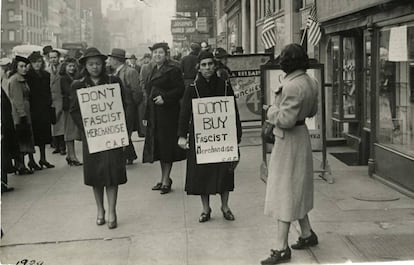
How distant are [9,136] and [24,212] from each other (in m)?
1.48

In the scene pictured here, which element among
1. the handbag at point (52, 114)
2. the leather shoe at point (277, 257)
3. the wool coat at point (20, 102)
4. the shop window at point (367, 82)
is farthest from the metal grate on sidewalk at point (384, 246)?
the handbag at point (52, 114)

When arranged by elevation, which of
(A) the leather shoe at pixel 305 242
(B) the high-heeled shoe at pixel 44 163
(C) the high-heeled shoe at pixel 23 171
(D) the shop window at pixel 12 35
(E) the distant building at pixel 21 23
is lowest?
(A) the leather shoe at pixel 305 242

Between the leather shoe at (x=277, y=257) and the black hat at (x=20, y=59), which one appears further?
the black hat at (x=20, y=59)

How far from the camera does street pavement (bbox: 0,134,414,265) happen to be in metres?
5.54

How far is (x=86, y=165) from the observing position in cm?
645

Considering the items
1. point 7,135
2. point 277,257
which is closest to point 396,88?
point 277,257

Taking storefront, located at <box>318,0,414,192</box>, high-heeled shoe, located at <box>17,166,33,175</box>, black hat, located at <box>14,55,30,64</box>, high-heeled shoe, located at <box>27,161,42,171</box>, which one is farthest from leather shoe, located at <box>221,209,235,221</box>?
high-heeled shoe, located at <box>27,161,42,171</box>

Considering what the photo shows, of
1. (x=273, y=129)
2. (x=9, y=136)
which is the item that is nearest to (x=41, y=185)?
(x=9, y=136)

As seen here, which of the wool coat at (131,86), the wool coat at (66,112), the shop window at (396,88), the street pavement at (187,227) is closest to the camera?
the street pavement at (187,227)

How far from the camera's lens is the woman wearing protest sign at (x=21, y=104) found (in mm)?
9312

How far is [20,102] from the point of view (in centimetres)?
938

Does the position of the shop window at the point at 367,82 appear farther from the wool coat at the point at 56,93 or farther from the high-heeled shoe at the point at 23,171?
the high-heeled shoe at the point at 23,171

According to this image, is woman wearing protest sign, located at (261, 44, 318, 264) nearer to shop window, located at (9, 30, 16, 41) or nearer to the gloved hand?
shop window, located at (9, 30, 16, 41)

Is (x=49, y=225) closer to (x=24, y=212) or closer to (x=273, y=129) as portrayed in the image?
(x=24, y=212)
